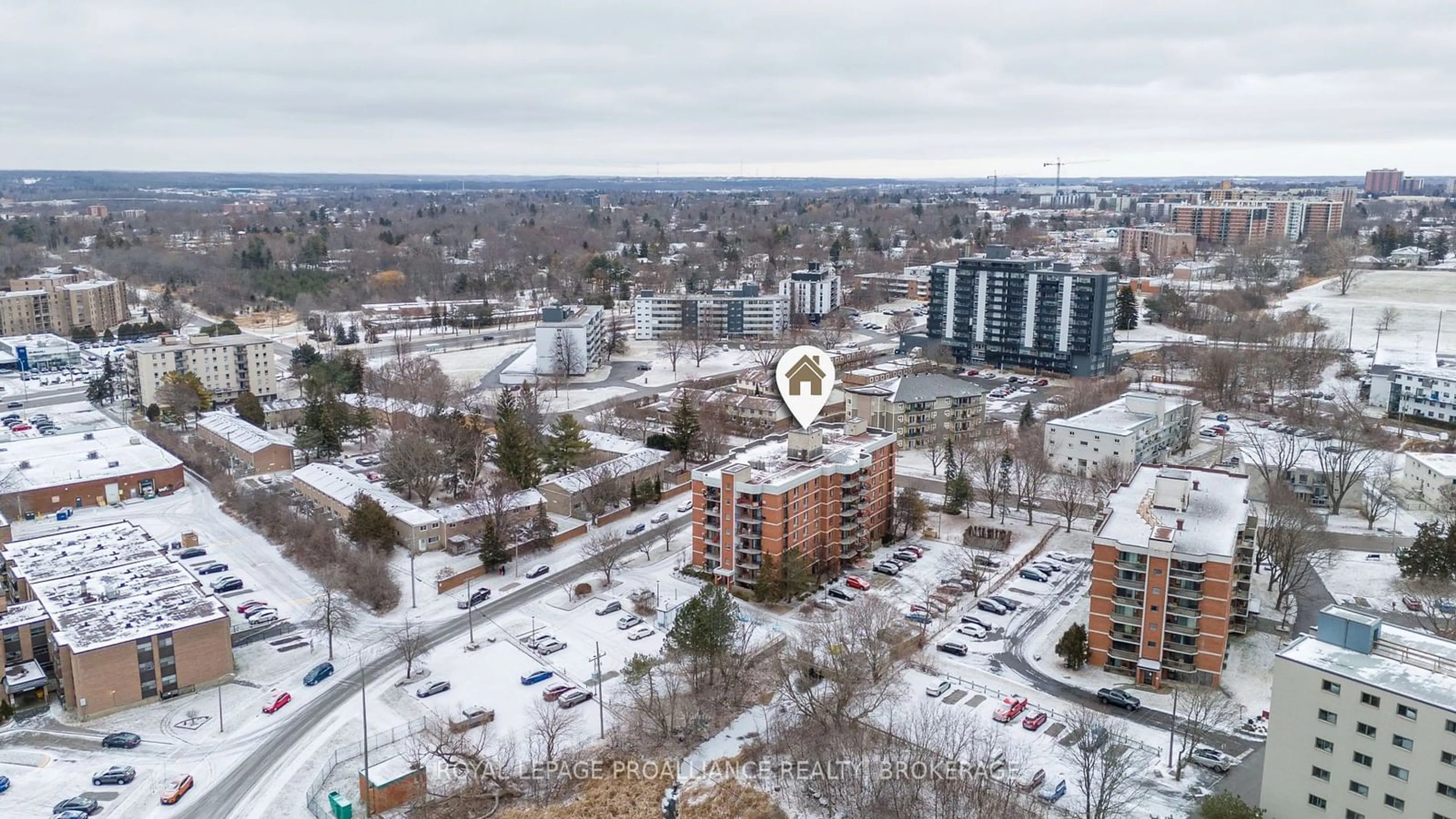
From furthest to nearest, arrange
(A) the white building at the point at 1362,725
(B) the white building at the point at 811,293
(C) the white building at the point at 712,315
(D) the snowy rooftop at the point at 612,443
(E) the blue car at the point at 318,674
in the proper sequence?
(B) the white building at the point at 811,293, (C) the white building at the point at 712,315, (D) the snowy rooftop at the point at 612,443, (E) the blue car at the point at 318,674, (A) the white building at the point at 1362,725

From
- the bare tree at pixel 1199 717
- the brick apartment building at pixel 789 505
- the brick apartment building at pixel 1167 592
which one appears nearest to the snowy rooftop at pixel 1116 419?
the brick apartment building at pixel 789 505

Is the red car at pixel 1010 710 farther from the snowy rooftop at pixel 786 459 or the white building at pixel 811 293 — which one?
the white building at pixel 811 293

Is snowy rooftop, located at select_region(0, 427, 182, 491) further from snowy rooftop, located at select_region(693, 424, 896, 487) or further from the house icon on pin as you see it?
the house icon on pin

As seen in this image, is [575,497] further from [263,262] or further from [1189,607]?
[263,262]

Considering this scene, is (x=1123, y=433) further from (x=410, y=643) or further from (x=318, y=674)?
(x=318, y=674)

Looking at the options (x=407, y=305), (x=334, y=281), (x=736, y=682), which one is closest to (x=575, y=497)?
(x=736, y=682)

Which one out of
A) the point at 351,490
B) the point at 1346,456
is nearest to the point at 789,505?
the point at 351,490

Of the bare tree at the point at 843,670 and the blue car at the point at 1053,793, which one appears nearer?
the blue car at the point at 1053,793
